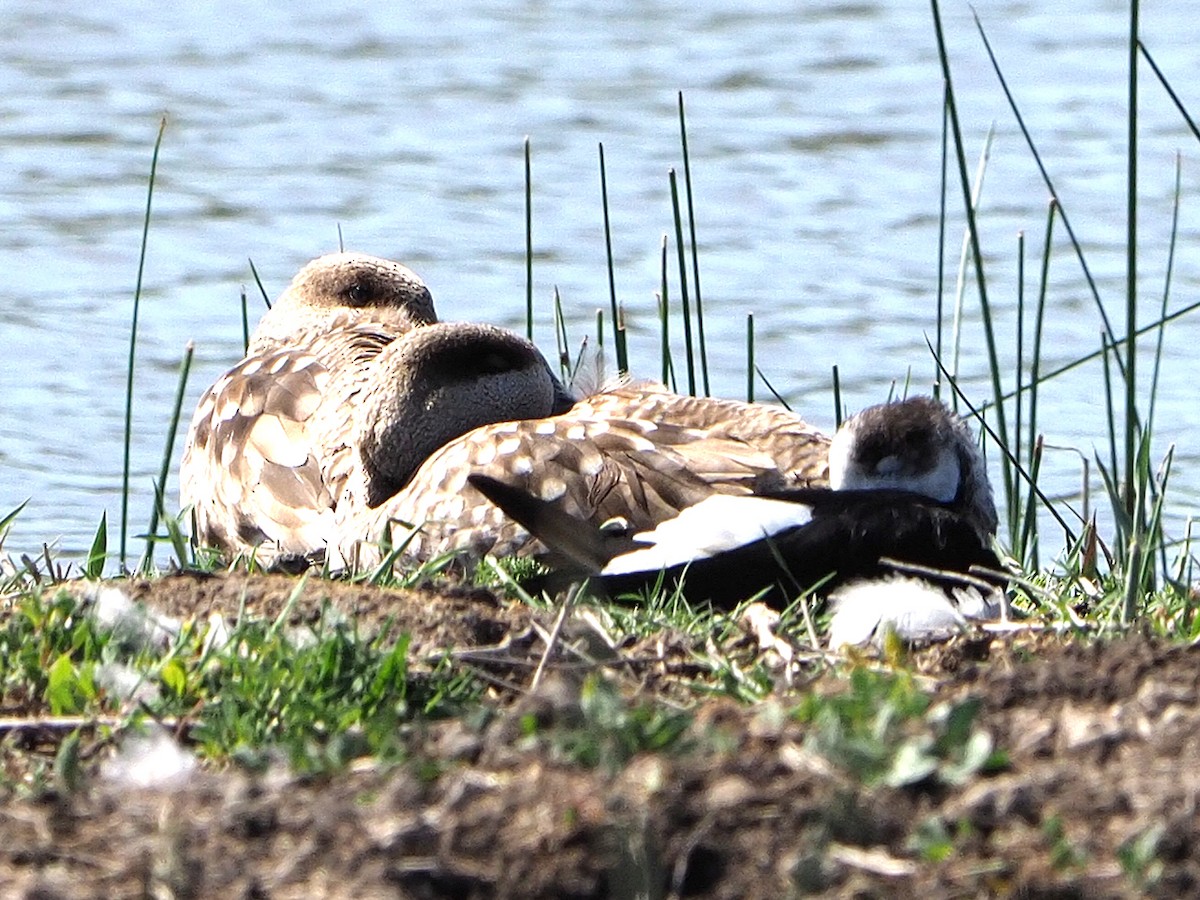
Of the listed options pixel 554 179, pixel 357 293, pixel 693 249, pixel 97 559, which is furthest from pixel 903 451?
pixel 554 179

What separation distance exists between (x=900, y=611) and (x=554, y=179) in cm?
877

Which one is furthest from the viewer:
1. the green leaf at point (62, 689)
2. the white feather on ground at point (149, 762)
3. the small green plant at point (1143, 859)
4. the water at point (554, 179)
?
the water at point (554, 179)

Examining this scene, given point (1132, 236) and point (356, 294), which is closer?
point (1132, 236)

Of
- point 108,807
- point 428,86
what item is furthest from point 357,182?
point 108,807

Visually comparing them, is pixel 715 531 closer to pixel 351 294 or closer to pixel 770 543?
pixel 770 543

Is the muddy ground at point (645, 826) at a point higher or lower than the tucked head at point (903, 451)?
higher

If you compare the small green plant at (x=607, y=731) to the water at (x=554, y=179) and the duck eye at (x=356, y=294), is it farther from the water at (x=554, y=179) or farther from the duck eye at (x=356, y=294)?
the duck eye at (x=356, y=294)

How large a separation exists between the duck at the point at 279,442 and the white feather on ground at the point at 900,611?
2.51 metres

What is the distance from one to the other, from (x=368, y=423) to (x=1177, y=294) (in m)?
5.51

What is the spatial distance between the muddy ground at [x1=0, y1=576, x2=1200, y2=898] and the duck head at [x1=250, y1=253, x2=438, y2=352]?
5588 millimetres

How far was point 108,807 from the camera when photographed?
3053mm

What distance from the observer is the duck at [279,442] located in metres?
7.19

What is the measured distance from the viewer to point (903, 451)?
5434 millimetres

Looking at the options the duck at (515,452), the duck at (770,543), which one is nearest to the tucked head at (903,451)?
the duck at (770,543)
